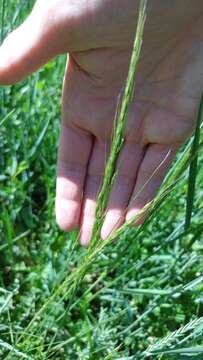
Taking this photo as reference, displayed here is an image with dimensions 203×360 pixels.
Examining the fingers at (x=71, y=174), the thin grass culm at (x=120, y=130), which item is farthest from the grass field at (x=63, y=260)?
the thin grass culm at (x=120, y=130)

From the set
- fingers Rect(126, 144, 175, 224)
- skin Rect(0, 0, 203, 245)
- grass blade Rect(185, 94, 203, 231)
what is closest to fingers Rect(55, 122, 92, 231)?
skin Rect(0, 0, 203, 245)

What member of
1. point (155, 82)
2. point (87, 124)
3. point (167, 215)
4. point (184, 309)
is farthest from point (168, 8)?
point (184, 309)

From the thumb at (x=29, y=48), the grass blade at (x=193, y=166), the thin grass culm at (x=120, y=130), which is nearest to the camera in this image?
the thin grass culm at (x=120, y=130)

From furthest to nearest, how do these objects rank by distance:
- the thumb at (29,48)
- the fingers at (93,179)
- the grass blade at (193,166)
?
the fingers at (93,179), the thumb at (29,48), the grass blade at (193,166)

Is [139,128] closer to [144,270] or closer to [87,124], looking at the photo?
[87,124]

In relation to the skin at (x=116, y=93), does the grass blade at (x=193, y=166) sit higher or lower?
lower

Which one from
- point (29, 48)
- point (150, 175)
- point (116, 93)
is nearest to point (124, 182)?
point (150, 175)

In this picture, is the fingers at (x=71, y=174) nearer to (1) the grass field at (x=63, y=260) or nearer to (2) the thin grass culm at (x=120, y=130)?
(1) the grass field at (x=63, y=260)
